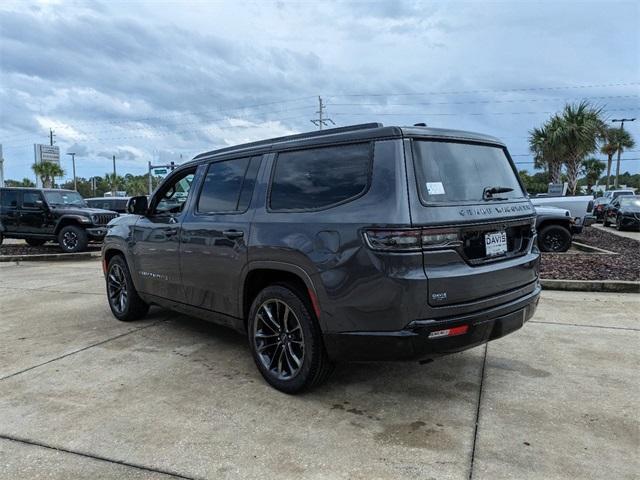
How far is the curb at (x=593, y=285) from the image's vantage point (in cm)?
693

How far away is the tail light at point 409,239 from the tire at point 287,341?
77 centimetres

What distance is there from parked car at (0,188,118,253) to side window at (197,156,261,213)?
414 inches

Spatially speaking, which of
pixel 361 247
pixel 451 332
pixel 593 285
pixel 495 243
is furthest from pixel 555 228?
pixel 361 247

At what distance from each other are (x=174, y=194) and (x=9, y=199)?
39.7ft

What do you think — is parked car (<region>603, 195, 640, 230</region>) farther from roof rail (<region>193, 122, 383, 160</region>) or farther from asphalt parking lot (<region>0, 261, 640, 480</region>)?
roof rail (<region>193, 122, 383, 160</region>)

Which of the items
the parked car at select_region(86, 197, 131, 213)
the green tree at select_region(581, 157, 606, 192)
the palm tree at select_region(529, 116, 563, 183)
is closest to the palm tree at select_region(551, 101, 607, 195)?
the palm tree at select_region(529, 116, 563, 183)

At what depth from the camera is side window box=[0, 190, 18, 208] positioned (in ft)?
46.8

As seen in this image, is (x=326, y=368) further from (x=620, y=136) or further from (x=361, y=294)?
(x=620, y=136)

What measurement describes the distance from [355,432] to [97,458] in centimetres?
150

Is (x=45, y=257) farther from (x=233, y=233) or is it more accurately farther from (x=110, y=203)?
(x=233, y=233)

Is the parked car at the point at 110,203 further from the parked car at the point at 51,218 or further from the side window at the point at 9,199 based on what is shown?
the side window at the point at 9,199

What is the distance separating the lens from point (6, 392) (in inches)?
146

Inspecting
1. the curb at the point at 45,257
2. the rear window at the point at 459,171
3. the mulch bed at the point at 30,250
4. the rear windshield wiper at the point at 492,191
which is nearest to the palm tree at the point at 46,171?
the mulch bed at the point at 30,250

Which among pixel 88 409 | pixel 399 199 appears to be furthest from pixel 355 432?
pixel 88 409
